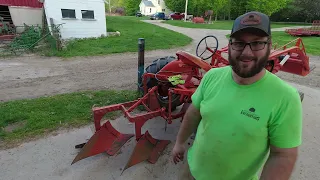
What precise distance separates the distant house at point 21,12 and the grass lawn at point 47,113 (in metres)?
10.7

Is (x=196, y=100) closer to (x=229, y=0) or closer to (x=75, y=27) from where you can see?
(x=75, y=27)

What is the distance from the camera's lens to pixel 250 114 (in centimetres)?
126

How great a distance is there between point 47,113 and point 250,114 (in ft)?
12.9

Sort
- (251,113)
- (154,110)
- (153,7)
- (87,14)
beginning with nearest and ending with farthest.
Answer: (251,113), (154,110), (87,14), (153,7)

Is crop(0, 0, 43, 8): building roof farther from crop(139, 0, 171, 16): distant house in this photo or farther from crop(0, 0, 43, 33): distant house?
crop(139, 0, 171, 16): distant house

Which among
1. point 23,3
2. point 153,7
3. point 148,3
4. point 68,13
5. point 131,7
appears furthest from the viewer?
point 131,7

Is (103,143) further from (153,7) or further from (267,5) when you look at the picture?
(153,7)

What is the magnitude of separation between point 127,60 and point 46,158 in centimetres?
635

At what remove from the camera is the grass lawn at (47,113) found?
3650 mm

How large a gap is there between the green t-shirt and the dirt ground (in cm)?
154

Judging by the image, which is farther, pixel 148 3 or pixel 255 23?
pixel 148 3

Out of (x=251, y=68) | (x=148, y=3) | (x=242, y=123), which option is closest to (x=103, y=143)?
(x=242, y=123)

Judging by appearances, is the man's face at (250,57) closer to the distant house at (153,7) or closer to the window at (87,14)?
the window at (87,14)

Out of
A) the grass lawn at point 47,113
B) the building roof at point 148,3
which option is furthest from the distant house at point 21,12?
the building roof at point 148,3
